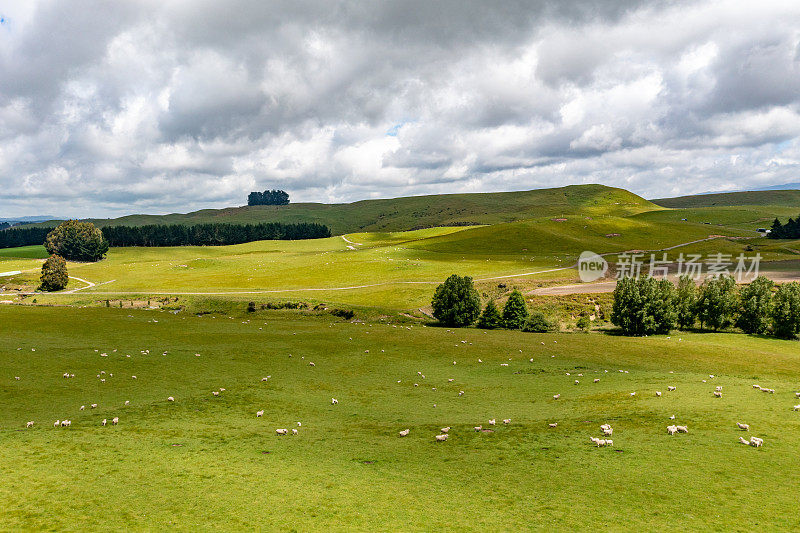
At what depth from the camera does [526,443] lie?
1916 cm

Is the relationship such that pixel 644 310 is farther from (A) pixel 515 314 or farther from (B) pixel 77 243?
(B) pixel 77 243

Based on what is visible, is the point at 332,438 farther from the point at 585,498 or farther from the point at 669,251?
the point at 669,251

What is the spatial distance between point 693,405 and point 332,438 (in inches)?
732

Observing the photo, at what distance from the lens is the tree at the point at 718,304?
63219 mm

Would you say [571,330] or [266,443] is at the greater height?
[266,443]

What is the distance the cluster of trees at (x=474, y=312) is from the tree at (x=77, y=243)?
168682 millimetres

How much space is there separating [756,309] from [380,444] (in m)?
64.5

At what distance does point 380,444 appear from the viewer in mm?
19656

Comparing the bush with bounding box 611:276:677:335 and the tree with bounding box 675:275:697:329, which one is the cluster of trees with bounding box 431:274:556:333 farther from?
the tree with bounding box 675:275:697:329

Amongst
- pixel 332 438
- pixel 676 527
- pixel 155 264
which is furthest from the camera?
pixel 155 264

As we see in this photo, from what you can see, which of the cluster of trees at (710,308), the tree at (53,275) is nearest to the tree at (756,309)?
the cluster of trees at (710,308)

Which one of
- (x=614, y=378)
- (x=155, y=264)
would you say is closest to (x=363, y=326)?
(x=614, y=378)

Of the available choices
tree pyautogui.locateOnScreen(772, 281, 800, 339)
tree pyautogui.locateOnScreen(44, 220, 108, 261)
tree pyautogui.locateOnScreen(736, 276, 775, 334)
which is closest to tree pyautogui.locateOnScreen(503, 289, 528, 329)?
tree pyautogui.locateOnScreen(736, 276, 775, 334)

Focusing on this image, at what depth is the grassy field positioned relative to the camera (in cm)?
1320
